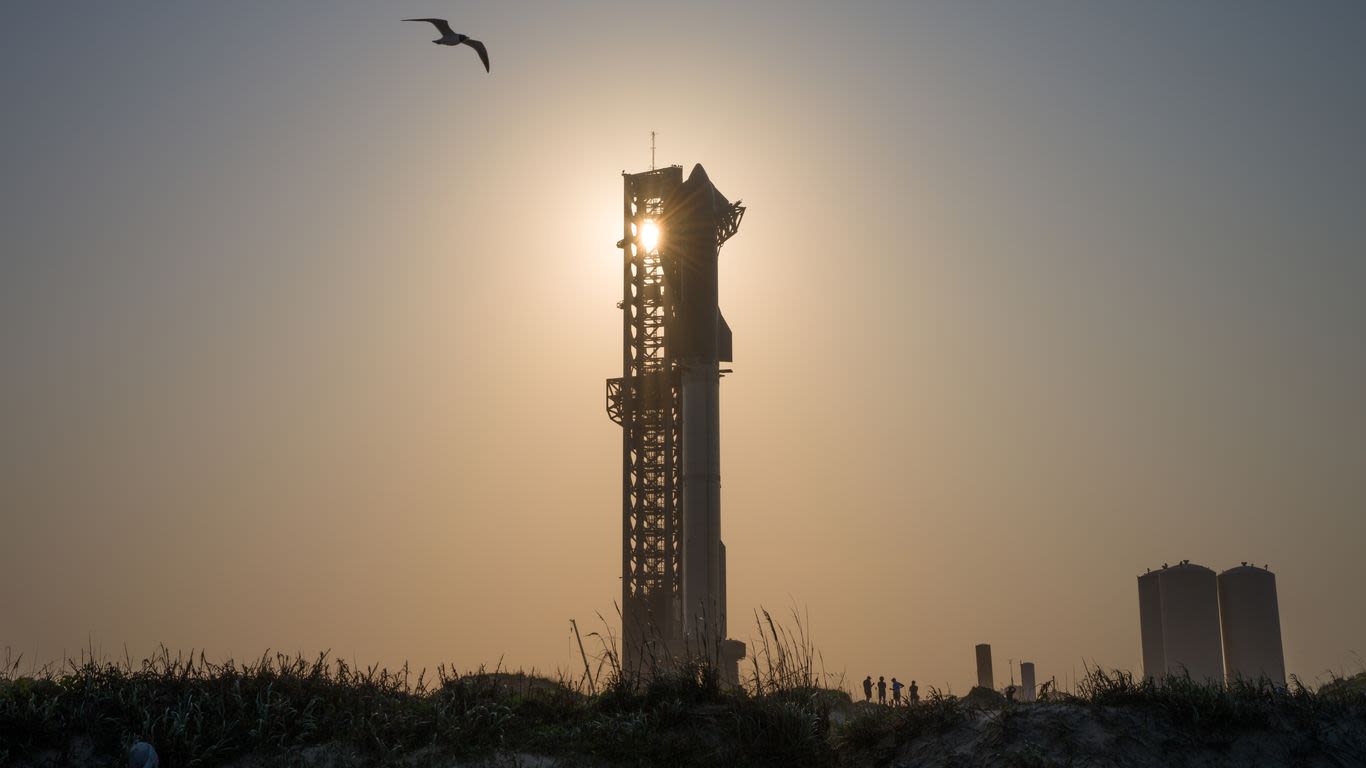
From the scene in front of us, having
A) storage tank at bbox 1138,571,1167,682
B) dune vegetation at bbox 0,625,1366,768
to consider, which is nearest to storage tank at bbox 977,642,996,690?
storage tank at bbox 1138,571,1167,682

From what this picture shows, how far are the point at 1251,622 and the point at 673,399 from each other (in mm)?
26381

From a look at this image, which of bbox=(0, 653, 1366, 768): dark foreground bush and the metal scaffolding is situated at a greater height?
the metal scaffolding

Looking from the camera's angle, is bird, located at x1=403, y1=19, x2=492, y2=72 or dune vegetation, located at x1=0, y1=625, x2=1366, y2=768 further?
bird, located at x1=403, y1=19, x2=492, y2=72

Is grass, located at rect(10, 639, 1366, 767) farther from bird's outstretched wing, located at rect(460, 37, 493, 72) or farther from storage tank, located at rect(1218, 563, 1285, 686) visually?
storage tank, located at rect(1218, 563, 1285, 686)

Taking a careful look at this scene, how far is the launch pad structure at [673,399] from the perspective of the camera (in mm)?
54844

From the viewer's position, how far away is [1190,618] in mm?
43875

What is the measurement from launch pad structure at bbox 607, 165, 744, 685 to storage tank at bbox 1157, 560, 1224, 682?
711 inches

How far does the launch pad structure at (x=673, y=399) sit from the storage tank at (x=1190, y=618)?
18.1 metres

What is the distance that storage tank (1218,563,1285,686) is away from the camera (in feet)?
138

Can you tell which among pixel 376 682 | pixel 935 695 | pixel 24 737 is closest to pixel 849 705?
pixel 935 695

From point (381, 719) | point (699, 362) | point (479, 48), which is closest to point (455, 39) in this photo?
point (479, 48)

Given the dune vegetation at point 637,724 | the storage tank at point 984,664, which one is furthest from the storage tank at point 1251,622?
the dune vegetation at point 637,724

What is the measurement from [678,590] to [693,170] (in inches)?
805

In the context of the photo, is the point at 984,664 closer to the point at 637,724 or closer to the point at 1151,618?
the point at 1151,618
